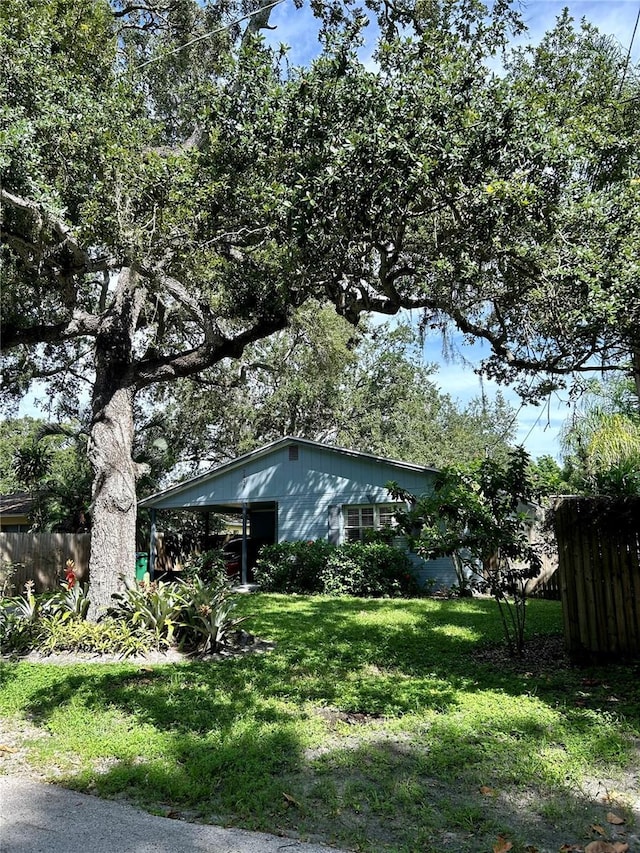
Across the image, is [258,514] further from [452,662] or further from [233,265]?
[452,662]

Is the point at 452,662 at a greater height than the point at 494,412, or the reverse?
the point at 494,412

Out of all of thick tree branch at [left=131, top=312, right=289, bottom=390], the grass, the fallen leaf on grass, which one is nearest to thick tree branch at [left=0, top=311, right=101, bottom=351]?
thick tree branch at [left=131, top=312, right=289, bottom=390]

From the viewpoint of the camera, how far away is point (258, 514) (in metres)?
22.1

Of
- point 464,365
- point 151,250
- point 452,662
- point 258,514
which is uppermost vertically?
point 151,250

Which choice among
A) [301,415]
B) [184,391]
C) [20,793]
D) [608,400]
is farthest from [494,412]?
[20,793]

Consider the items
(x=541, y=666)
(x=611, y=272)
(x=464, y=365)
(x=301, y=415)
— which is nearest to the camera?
(x=611, y=272)

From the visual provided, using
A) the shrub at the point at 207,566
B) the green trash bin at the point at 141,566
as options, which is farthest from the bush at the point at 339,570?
the green trash bin at the point at 141,566

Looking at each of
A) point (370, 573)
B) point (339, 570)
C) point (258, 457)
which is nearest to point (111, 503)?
point (339, 570)

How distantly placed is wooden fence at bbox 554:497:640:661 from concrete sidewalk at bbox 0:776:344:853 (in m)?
4.84

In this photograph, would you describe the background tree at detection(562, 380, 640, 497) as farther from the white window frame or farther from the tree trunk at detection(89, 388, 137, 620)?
the tree trunk at detection(89, 388, 137, 620)

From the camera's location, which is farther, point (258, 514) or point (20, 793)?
point (258, 514)

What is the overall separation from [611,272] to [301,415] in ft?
71.5

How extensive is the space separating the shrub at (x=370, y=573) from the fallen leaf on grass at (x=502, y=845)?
37.6 feet

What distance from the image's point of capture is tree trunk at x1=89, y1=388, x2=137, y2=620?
8.68 m
